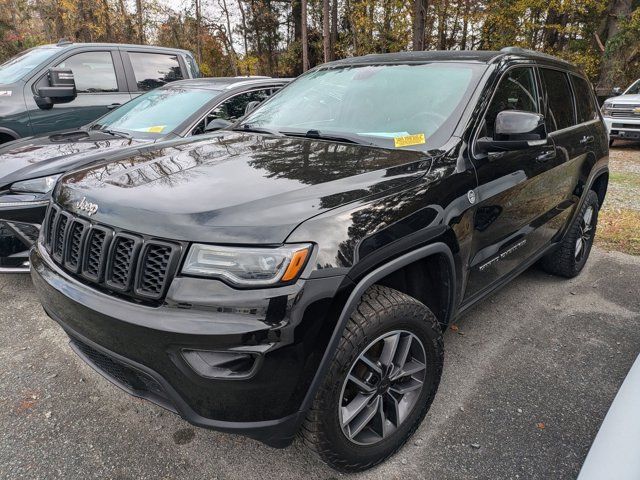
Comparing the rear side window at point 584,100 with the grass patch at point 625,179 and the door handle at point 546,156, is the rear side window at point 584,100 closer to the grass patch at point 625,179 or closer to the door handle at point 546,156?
the door handle at point 546,156

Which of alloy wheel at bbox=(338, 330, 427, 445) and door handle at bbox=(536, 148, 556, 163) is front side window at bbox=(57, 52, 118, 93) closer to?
door handle at bbox=(536, 148, 556, 163)

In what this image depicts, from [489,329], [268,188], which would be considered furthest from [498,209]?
[268,188]

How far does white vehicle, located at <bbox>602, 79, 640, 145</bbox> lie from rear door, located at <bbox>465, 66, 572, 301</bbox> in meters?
9.57

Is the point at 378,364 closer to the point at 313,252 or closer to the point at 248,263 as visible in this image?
the point at 313,252

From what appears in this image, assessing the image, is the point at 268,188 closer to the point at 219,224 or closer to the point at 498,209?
the point at 219,224

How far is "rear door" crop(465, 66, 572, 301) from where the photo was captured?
8.10ft

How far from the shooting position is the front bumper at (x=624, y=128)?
10820 millimetres

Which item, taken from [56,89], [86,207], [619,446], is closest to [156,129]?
[56,89]

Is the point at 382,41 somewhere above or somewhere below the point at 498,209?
above

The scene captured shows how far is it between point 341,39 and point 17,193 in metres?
23.4

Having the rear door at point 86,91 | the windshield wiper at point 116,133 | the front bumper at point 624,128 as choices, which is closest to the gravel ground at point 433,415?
the windshield wiper at point 116,133

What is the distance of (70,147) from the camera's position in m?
4.00

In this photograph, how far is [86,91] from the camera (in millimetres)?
5949

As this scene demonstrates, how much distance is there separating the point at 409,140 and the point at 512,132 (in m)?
0.53
